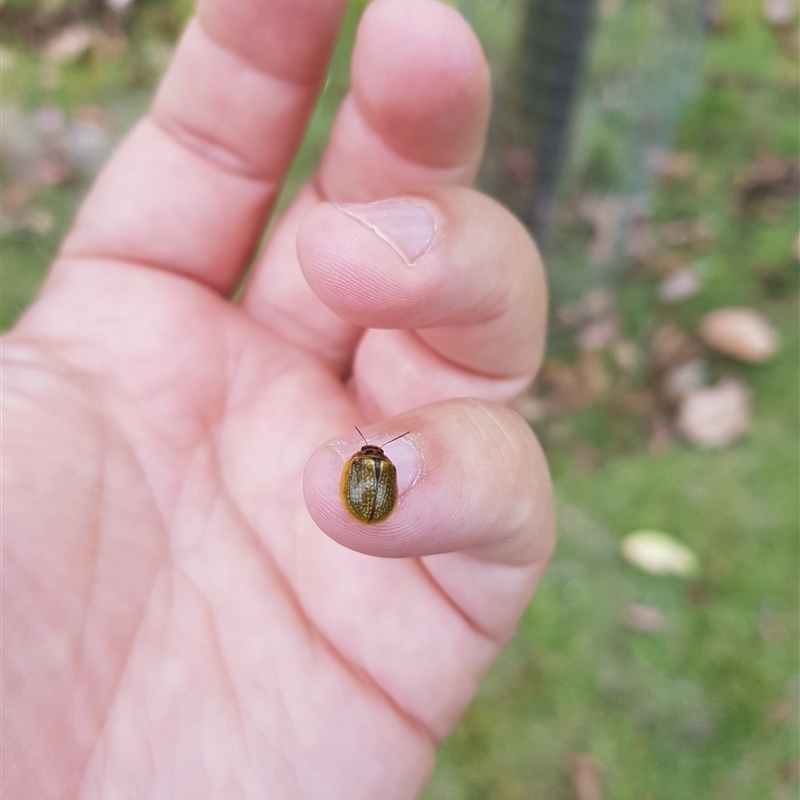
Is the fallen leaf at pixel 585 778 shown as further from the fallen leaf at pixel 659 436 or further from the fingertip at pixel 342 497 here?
the fingertip at pixel 342 497

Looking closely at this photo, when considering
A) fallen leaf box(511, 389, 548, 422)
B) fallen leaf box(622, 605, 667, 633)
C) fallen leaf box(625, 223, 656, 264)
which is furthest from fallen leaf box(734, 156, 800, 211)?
fallen leaf box(622, 605, 667, 633)

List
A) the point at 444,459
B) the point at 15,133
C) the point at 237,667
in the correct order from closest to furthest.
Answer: the point at 444,459
the point at 237,667
the point at 15,133

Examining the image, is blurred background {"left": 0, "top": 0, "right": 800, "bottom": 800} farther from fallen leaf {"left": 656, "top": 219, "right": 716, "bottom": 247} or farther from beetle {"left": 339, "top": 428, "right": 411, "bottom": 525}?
beetle {"left": 339, "top": 428, "right": 411, "bottom": 525}

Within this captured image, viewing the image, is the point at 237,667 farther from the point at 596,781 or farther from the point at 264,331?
the point at 596,781

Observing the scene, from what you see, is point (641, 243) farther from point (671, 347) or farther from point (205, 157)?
point (205, 157)

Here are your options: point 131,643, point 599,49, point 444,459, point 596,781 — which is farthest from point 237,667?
point 599,49

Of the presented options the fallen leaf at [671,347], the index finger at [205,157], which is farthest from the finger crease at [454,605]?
the fallen leaf at [671,347]
